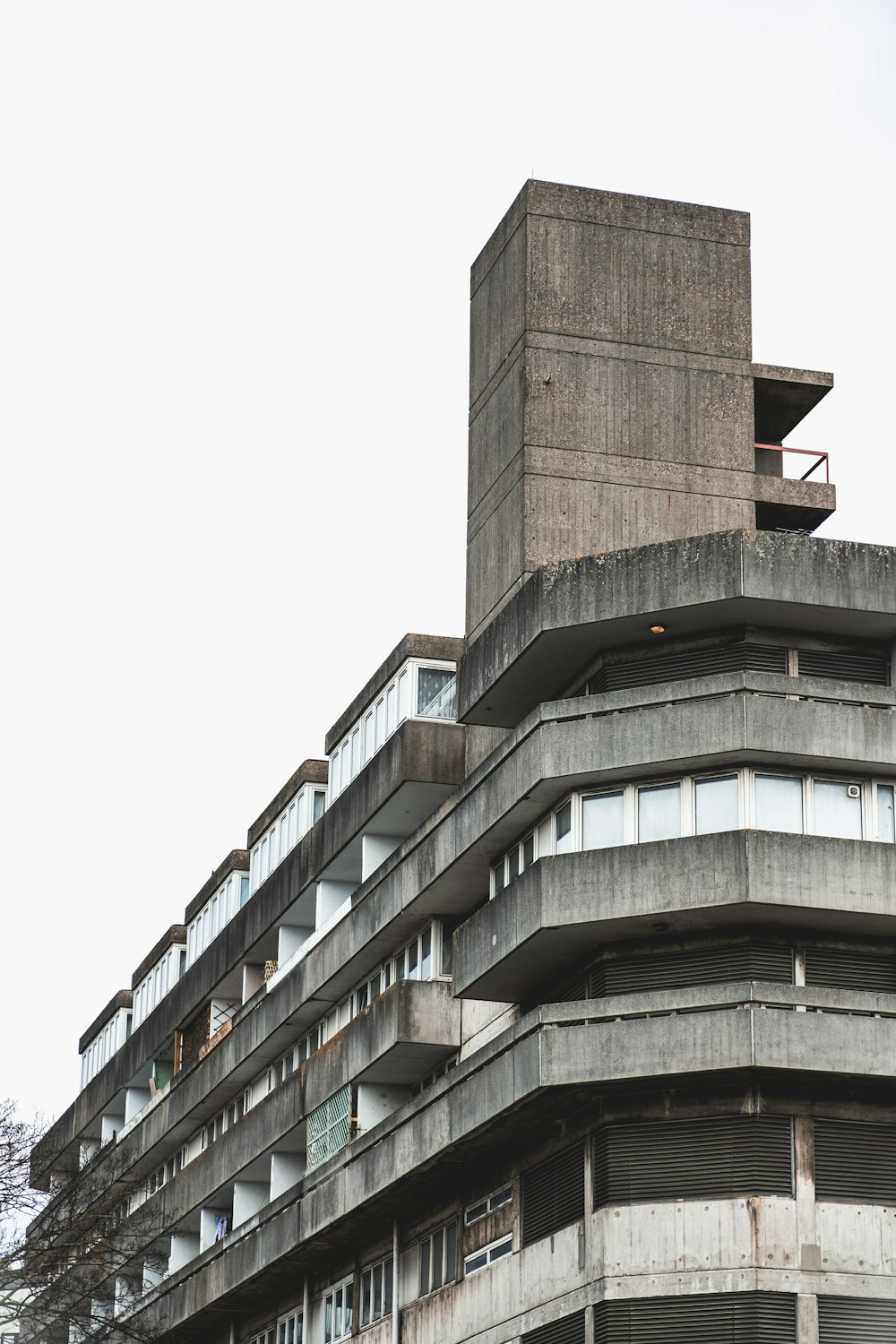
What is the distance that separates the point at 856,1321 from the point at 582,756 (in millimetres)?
9974

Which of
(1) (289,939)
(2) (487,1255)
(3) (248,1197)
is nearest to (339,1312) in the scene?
(3) (248,1197)

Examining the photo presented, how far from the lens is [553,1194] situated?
37.7 metres

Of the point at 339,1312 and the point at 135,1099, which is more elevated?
the point at 135,1099

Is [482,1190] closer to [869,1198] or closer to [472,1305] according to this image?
[472,1305]

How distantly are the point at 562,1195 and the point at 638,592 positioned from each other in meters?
9.94

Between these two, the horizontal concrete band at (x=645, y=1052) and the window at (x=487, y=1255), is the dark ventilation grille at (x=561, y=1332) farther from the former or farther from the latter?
the horizontal concrete band at (x=645, y=1052)

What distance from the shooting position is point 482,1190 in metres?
40.8

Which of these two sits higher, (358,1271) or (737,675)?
(737,675)

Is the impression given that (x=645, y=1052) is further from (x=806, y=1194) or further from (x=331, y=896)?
(x=331, y=896)

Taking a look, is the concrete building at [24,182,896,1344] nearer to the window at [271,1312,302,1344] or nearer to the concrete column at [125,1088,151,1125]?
the window at [271,1312,302,1344]

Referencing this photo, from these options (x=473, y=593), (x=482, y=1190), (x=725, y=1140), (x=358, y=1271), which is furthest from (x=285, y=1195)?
(x=725, y=1140)

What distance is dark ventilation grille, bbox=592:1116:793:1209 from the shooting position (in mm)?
34844

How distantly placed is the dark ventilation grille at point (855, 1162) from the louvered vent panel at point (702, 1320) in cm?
192

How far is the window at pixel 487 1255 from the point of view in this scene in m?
39.3
